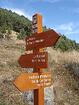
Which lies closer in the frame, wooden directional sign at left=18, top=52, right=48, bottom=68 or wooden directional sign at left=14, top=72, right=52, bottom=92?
wooden directional sign at left=14, top=72, right=52, bottom=92

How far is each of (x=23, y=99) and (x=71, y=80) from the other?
11.2ft

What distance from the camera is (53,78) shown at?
1290 cm

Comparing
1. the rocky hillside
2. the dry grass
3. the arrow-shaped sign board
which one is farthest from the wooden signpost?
the dry grass

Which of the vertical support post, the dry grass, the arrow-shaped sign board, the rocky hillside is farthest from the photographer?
the dry grass

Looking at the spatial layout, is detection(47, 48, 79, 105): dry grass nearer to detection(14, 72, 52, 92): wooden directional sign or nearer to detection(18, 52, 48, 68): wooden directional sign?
detection(18, 52, 48, 68): wooden directional sign

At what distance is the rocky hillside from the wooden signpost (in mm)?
3480

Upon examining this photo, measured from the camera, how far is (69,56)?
15984 millimetres

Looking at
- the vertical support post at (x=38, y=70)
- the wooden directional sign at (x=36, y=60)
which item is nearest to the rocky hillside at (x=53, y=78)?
the wooden directional sign at (x=36, y=60)

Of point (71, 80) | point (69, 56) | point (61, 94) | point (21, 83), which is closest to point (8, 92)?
point (61, 94)

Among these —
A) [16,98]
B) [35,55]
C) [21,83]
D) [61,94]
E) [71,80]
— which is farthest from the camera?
[71,80]

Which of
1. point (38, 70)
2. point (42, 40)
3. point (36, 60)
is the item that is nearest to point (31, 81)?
point (38, 70)

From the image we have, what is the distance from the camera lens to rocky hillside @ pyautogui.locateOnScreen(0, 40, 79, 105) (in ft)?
34.4

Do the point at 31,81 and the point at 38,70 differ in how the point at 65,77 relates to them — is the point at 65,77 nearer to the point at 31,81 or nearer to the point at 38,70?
the point at 38,70

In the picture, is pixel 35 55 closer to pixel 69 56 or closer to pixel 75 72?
pixel 75 72
